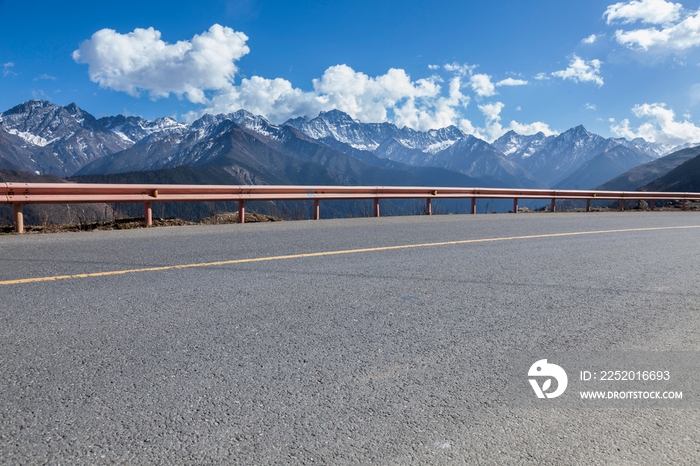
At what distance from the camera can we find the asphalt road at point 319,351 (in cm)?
222

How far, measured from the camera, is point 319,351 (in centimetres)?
322

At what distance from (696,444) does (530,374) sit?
2.89 ft

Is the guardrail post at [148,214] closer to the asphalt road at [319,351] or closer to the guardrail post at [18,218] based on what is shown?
the guardrail post at [18,218]

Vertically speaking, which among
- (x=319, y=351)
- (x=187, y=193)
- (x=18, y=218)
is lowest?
(x=319, y=351)

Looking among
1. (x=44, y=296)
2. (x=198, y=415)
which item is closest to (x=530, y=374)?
(x=198, y=415)

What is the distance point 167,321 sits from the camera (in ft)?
12.2

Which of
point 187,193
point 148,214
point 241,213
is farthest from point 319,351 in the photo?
point 187,193

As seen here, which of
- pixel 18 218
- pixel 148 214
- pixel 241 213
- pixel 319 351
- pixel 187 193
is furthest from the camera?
pixel 241 213

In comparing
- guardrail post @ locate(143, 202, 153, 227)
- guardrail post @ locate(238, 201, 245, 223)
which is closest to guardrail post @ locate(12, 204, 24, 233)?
guardrail post @ locate(143, 202, 153, 227)

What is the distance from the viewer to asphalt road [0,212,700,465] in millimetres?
2223

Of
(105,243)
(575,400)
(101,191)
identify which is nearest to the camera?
(575,400)

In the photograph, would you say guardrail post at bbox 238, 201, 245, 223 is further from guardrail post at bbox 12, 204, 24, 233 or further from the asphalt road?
the asphalt road

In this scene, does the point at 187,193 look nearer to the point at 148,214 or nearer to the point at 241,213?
the point at 148,214

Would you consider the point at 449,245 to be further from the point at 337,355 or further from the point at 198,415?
the point at 198,415
